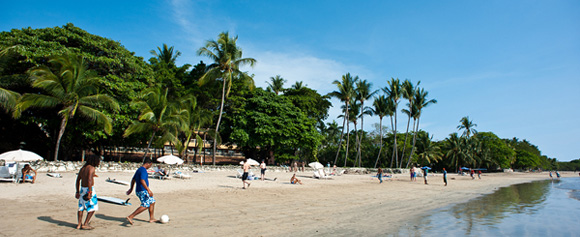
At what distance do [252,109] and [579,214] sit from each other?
27785mm

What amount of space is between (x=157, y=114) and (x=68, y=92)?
5781mm

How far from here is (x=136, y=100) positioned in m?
23.6

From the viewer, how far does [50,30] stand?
22078 millimetres

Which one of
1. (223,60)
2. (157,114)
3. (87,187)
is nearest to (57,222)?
(87,187)

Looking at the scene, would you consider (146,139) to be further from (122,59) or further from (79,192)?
(79,192)

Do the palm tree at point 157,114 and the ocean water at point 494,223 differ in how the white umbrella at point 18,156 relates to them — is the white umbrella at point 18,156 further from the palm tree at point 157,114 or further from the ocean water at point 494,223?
the ocean water at point 494,223

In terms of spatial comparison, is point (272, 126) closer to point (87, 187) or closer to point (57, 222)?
point (57, 222)

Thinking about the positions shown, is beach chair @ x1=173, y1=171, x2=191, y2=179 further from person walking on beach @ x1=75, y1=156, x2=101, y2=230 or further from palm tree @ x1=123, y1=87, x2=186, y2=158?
person walking on beach @ x1=75, y1=156, x2=101, y2=230

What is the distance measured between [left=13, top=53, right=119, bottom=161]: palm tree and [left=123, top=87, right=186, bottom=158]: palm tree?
97.1 inches

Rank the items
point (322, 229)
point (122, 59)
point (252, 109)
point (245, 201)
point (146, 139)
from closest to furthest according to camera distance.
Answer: point (322, 229), point (245, 201), point (122, 59), point (146, 139), point (252, 109)

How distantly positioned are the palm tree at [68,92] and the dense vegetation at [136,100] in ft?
0.18

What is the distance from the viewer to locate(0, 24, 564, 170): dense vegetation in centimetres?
1945

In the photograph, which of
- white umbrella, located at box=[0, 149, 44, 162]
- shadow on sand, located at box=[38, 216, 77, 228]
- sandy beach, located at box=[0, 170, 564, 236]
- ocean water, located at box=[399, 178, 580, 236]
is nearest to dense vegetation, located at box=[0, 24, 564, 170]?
white umbrella, located at box=[0, 149, 44, 162]

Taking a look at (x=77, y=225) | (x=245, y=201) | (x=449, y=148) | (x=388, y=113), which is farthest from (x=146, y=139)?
(x=449, y=148)
